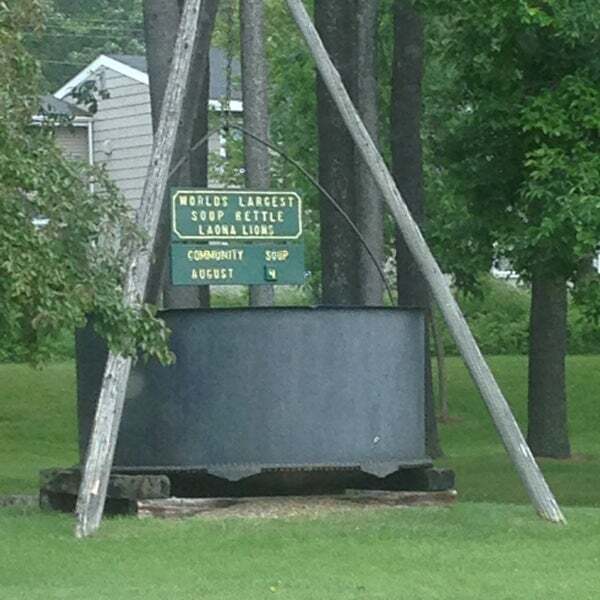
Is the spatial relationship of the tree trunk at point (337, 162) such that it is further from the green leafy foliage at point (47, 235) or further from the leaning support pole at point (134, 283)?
the green leafy foliage at point (47, 235)

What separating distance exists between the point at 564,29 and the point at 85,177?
15.0 feet

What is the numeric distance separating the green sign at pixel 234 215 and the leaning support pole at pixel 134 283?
756 mm

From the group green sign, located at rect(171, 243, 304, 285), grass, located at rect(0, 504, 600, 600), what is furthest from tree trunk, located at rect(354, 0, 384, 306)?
grass, located at rect(0, 504, 600, 600)

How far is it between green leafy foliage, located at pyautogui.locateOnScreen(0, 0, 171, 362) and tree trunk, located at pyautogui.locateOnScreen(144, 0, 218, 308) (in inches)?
84.3

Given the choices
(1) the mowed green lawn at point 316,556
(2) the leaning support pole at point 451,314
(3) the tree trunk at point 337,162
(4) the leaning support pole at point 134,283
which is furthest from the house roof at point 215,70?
(1) the mowed green lawn at point 316,556

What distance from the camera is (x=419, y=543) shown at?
45.6ft

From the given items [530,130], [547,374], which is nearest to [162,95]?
[530,130]

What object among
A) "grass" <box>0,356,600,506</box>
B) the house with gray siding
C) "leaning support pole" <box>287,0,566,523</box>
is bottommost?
"grass" <box>0,356,600,506</box>

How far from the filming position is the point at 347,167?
75.7 ft

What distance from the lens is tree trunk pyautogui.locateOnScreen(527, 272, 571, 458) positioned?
987 inches

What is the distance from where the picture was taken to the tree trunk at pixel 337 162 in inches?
901

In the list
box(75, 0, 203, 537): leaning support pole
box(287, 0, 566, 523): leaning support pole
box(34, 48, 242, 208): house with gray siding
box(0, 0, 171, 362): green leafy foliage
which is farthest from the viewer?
box(34, 48, 242, 208): house with gray siding

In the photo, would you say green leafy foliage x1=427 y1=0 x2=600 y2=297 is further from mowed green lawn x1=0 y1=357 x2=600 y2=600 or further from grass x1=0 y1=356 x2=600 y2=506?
grass x1=0 y1=356 x2=600 y2=506

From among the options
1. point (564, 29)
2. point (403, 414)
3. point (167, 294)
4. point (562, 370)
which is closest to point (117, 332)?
point (403, 414)
